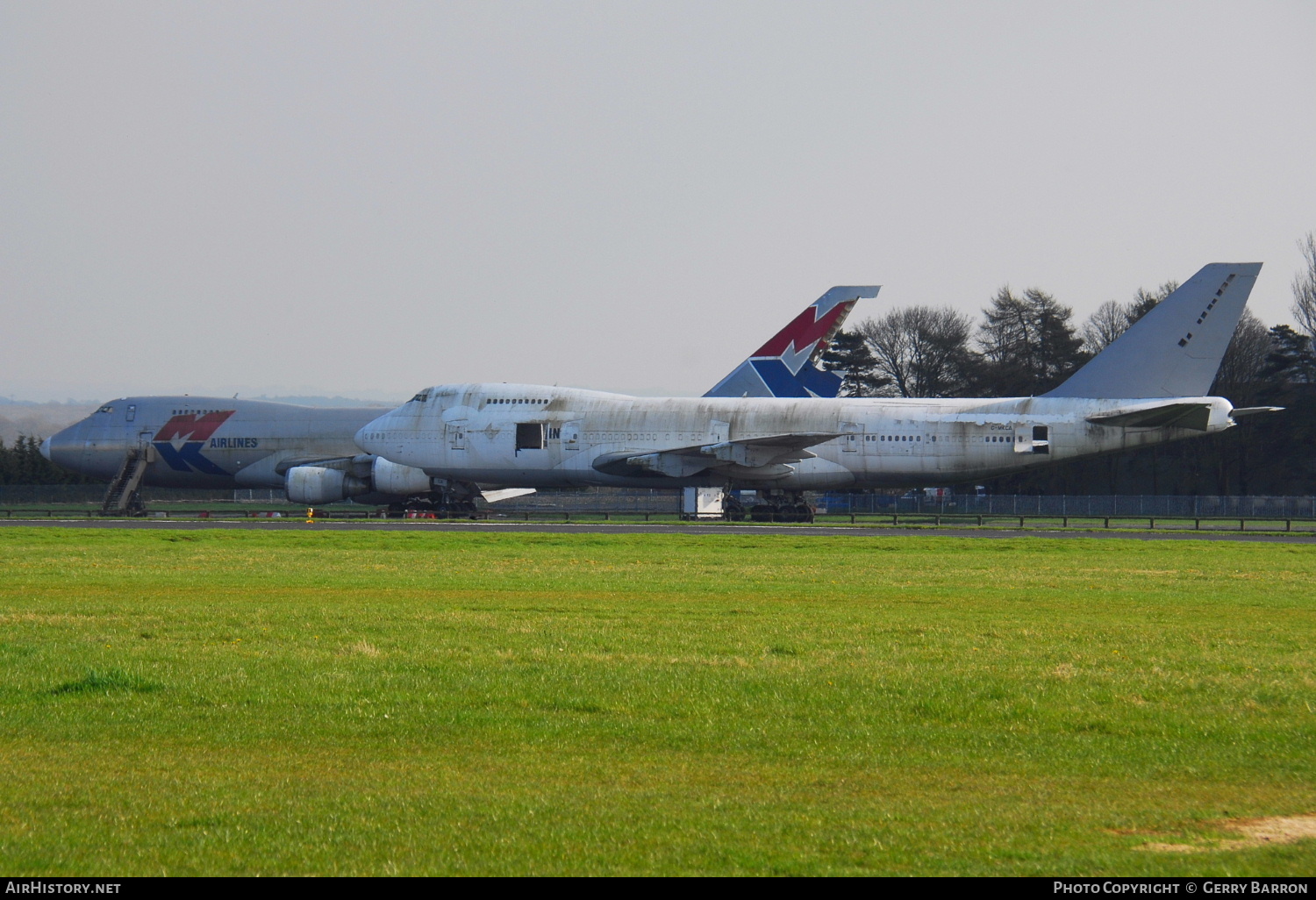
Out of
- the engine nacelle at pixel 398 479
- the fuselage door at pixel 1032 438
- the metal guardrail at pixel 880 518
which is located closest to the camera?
the fuselage door at pixel 1032 438

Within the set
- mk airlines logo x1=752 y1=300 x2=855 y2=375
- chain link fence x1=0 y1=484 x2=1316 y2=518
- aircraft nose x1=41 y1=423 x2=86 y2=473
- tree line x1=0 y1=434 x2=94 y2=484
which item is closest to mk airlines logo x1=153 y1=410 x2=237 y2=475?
aircraft nose x1=41 y1=423 x2=86 y2=473

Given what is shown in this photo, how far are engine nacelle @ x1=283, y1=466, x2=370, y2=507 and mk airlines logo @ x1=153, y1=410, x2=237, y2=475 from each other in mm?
6482

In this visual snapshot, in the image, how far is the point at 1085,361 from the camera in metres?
82.2

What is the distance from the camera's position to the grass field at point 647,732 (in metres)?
6.40

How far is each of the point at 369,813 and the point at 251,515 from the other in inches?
2025

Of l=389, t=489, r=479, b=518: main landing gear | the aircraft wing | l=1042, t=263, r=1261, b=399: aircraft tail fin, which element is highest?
l=1042, t=263, r=1261, b=399: aircraft tail fin

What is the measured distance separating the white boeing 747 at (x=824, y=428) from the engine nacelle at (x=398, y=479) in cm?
137

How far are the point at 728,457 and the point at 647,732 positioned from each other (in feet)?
137

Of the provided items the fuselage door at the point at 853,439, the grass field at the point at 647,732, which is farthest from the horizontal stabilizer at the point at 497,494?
the grass field at the point at 647,732

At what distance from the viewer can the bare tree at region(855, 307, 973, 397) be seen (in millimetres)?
87500

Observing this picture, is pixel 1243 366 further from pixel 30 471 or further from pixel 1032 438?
pixel 30 471

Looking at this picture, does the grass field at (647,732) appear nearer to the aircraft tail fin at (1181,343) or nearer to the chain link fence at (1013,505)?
the aircraft tail fin at (1181,343)

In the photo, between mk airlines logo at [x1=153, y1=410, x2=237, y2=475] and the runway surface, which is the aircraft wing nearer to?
the runway surface
